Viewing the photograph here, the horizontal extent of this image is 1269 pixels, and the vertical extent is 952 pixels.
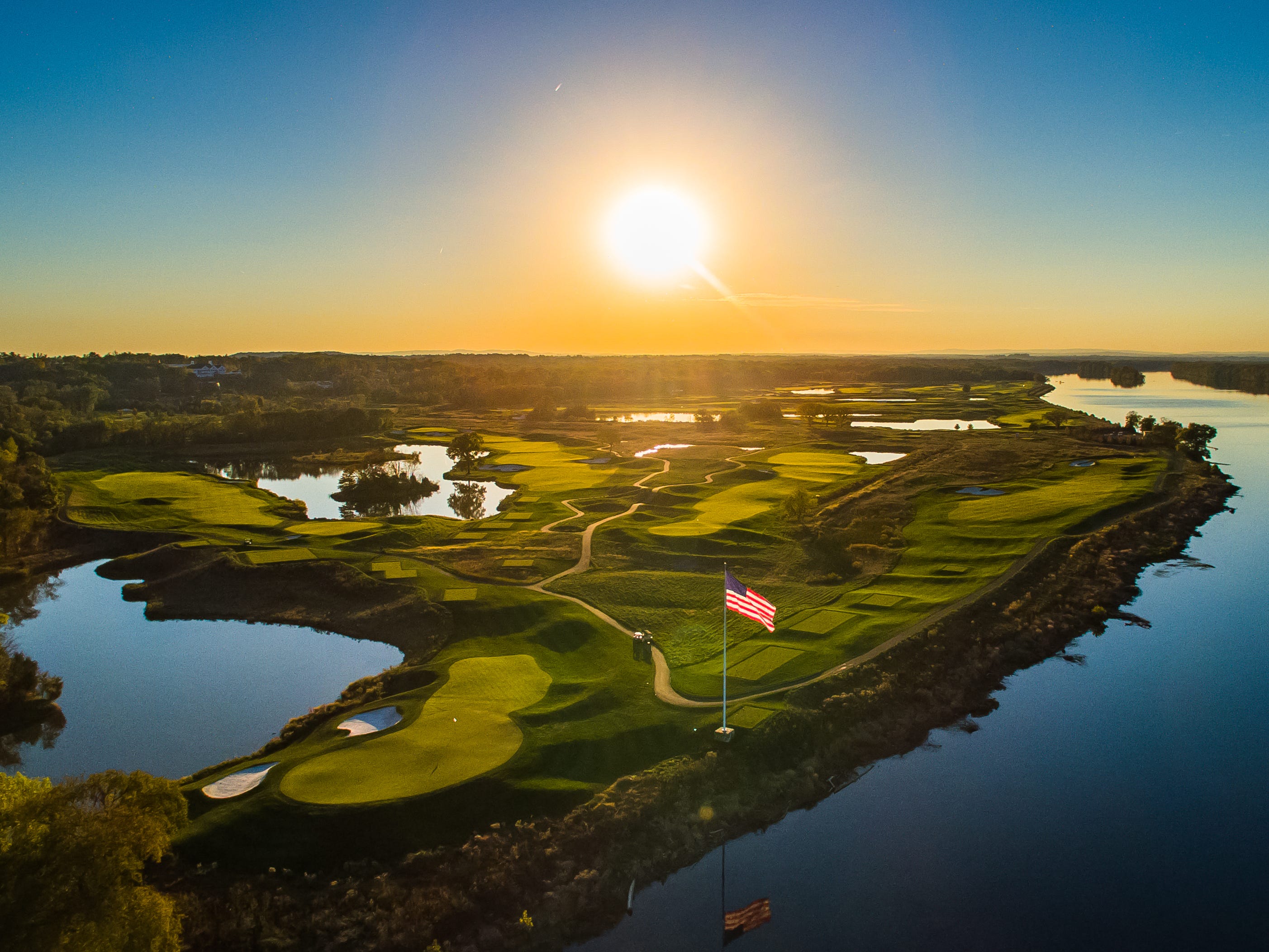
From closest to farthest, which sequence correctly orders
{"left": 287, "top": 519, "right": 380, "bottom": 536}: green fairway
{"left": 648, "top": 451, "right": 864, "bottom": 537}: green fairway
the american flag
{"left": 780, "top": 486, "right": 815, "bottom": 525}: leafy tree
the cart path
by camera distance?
the american flag → the cart path → {"left": 287, "top": 519, "right": 380, "bottom": 536}: green fairway → {"left": 648, "top": 451, "right": 864, "bottom": 537}: green fairway → {"left": 780, "top": 486, "right": 815, "bottom": 525}: leafy tree

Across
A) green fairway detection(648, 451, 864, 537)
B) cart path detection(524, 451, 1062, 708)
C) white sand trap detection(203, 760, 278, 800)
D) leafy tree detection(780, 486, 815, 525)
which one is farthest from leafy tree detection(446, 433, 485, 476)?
white sand trap detection(203, 760, 278, 800)

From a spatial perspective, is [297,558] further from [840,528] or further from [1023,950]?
[1023,950]

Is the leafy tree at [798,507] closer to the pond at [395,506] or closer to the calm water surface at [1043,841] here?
the calm water surface at [1043,841]

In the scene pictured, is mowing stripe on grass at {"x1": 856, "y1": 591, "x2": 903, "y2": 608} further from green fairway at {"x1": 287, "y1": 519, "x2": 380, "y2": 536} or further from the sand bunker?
the sand bunker

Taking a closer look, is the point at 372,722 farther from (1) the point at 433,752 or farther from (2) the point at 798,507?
(2) the point at 798,507

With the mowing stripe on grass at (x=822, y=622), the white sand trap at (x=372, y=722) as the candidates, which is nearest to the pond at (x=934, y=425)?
the mowing stripe on grass at (x=822, y=622)

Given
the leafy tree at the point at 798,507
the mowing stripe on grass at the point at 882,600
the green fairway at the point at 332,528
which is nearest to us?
the mowing stripe on grass at the point at 882,600
